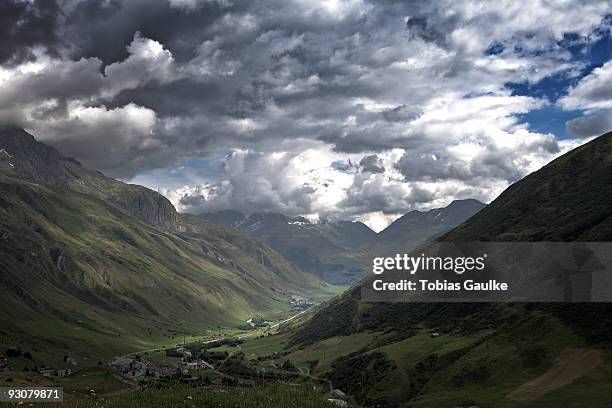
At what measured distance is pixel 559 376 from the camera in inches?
7382

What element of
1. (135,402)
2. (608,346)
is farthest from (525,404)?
(135,402)

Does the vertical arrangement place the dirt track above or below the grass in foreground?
below

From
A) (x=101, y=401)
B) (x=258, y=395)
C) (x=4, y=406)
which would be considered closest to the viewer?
(x=4, y=406)

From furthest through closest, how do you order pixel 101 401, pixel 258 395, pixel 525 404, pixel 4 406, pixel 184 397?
1. pixel 525 404
2. pixel 258 395
3. pixel 184 397
4. pixel 101 401
5. pixel 4 406

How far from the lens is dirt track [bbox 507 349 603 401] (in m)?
178

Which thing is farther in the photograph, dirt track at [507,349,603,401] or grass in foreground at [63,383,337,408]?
dirt track at [507,349,603,401]

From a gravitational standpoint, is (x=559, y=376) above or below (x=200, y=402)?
below

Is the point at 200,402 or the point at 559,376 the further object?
the point at 559,376

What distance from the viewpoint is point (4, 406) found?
66188mm

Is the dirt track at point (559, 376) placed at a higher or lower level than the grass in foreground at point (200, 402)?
lower

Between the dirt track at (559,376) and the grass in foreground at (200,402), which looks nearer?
the grass in foreground at (200,402)

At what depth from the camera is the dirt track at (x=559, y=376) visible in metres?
178

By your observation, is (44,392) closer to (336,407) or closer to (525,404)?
(336,407)

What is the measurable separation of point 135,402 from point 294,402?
2454cm
